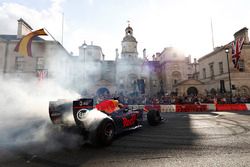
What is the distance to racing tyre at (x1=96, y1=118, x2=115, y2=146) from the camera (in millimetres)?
4320

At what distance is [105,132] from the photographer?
456cm

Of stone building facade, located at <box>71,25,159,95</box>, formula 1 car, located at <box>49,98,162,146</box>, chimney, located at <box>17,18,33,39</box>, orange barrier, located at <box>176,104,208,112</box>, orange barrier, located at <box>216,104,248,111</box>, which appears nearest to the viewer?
formula 1 car, located at <box>49,98,162,146</box>

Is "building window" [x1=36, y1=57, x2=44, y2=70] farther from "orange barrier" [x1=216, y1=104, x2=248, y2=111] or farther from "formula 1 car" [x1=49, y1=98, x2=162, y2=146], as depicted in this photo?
"orange barrier" [x1=216, y1=104, x2=248, y2=111]

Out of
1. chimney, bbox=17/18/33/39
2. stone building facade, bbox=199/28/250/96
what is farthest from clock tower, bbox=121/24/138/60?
chimney, bbox=17/18/33/39

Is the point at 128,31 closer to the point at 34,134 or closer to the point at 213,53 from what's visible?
the point at 213,53

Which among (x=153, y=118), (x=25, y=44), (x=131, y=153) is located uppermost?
(x=25, y=44)

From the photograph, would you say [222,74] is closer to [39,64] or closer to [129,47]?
[129,47]

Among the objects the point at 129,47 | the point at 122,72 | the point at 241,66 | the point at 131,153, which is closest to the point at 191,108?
the point at 131,153

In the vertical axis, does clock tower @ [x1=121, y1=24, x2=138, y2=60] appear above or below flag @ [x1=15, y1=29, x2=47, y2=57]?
above

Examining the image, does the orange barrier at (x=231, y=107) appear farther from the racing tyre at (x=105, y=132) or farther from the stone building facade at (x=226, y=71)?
the racing tyre at (x=105, y=132)

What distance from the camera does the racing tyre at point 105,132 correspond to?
4320 millimetres

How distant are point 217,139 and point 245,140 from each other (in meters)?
0.86

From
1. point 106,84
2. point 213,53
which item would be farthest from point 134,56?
point 213,53

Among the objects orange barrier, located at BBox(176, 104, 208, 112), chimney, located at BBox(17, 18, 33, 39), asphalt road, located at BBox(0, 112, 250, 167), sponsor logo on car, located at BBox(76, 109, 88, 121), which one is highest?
chimney, located at BBox(17, 18, 33, 39)
